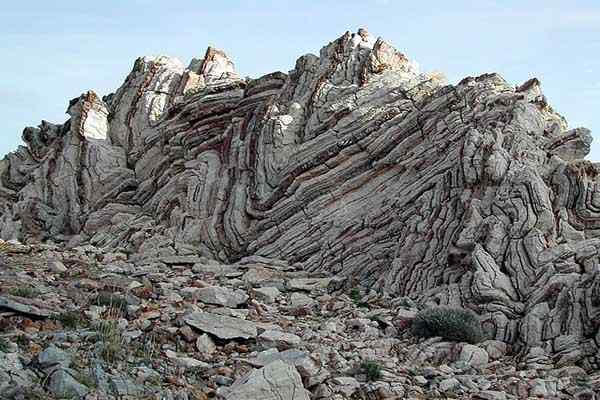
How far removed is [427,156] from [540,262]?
258 inches

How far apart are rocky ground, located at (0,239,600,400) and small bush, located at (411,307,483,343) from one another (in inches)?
9.3

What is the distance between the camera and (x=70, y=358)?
546 inches

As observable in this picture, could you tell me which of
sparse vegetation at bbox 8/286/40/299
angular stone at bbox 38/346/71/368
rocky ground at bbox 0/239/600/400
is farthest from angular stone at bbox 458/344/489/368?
sparse vegetation at bbox 8/286/40/299

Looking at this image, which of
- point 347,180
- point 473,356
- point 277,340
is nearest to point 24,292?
point 277,340

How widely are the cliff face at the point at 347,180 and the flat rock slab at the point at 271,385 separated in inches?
241

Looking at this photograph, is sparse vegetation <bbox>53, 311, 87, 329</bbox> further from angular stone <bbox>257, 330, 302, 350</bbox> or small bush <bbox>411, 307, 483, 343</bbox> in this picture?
small bush <bbox>411, 307, 483, 343</bbox>

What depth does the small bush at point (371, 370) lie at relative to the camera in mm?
15732

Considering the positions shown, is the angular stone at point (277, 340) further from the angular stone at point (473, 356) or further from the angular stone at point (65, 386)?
the angular stone at point (65, 386)

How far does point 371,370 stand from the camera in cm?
1580

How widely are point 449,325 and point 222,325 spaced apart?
4.73 meters

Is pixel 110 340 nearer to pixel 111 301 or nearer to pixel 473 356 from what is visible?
pixel 111 301

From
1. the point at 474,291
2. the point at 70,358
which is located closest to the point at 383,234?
the point at 474,291

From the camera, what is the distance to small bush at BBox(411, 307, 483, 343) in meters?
18.3

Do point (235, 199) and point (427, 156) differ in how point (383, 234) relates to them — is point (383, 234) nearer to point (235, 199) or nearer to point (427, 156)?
point (427, 156)
